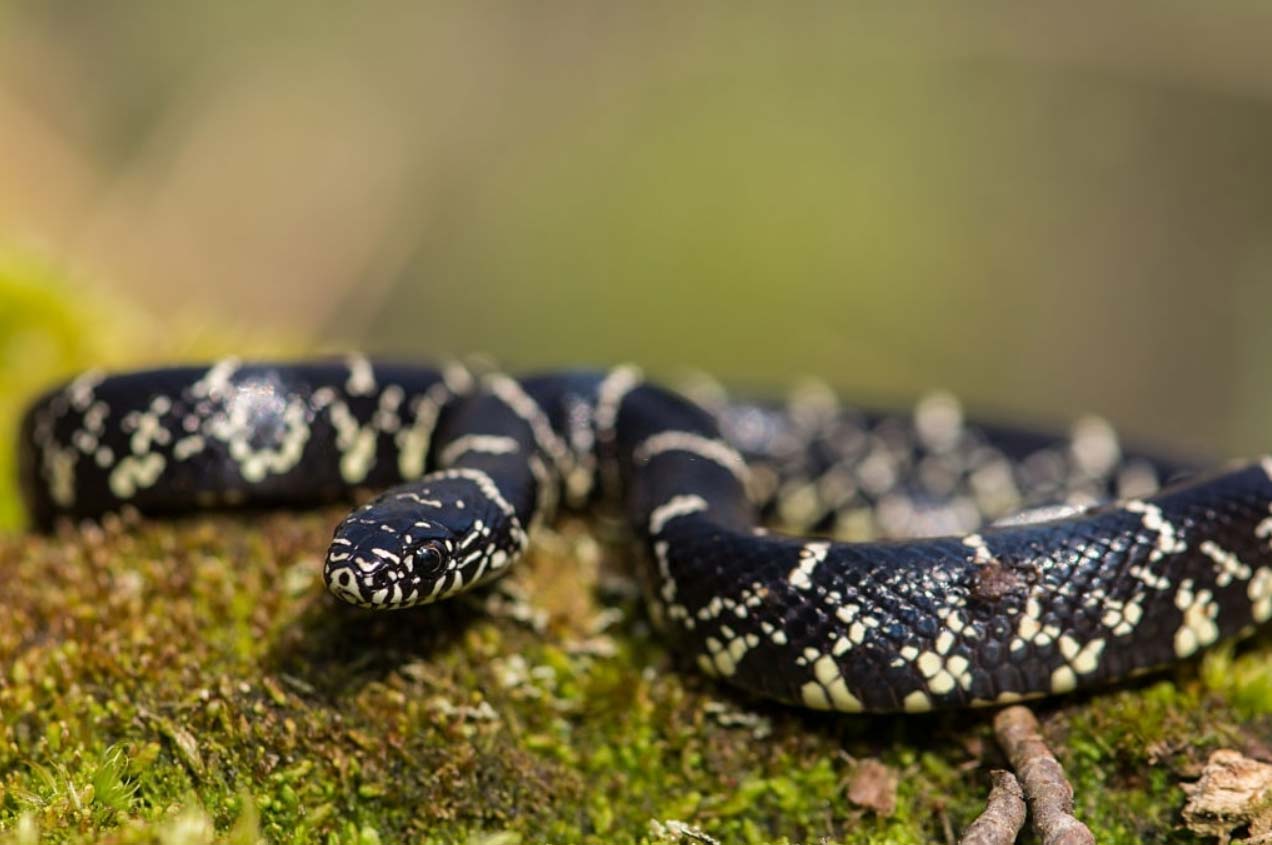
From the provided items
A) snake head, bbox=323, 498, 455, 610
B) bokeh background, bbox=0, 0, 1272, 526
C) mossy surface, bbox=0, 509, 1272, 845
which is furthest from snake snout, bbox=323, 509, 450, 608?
bokeh background, bbox=0, 0, 1272, 526

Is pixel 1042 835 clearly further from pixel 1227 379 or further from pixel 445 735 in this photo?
pixel 1227 379

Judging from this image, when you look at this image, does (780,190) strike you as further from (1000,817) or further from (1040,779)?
(1000,817)

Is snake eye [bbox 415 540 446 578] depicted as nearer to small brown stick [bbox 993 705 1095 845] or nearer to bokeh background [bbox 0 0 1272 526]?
small brown stick [bbox 993 705 1095 845]

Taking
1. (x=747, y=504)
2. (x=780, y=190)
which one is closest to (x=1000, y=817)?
(x=747, y=504)

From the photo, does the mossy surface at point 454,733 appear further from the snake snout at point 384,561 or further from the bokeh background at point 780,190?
A: the bokeh background at point 780,190

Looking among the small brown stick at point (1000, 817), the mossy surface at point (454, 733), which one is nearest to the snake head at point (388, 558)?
the mossy surface at point (454, 733)
